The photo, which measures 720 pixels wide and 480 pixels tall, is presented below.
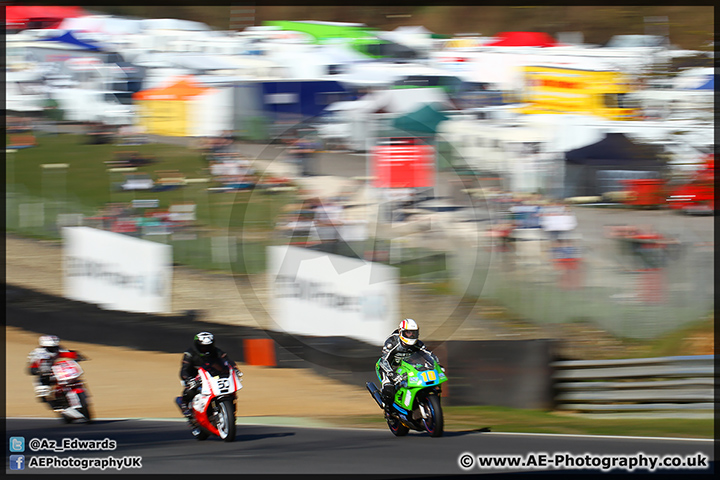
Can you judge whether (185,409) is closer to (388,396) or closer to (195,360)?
(195,360)

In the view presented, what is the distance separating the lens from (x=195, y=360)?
7.08 metres

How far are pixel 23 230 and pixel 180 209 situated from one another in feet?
9.35

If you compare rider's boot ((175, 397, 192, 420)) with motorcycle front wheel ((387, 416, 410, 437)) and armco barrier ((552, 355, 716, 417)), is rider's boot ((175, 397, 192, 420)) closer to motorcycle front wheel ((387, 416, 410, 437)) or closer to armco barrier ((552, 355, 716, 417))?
motorcycle front wheel ((387, 416, 410, 437))

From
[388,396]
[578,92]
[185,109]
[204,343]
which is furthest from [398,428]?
[578,92]

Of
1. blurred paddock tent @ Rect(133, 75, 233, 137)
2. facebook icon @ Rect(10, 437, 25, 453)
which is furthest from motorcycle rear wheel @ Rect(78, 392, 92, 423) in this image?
blurred paddock tent @ Rect(133, 75, 233, 137)

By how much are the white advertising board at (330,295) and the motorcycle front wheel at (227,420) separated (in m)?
3.79

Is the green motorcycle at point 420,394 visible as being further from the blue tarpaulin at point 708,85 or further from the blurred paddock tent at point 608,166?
the blue tarpaulin at point 708,85

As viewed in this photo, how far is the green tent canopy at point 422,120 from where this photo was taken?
14.9 m

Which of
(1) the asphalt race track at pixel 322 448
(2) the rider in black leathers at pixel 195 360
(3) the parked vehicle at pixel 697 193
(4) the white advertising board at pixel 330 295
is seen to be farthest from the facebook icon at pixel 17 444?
(3) the parked vehicle at pixel 697 193

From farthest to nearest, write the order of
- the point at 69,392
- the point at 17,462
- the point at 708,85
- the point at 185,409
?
the point at 708,85
the point at 69,392
the point at 185,409
the point at 17,462

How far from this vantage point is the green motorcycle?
6.69 m

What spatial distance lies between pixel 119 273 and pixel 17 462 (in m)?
6.15
